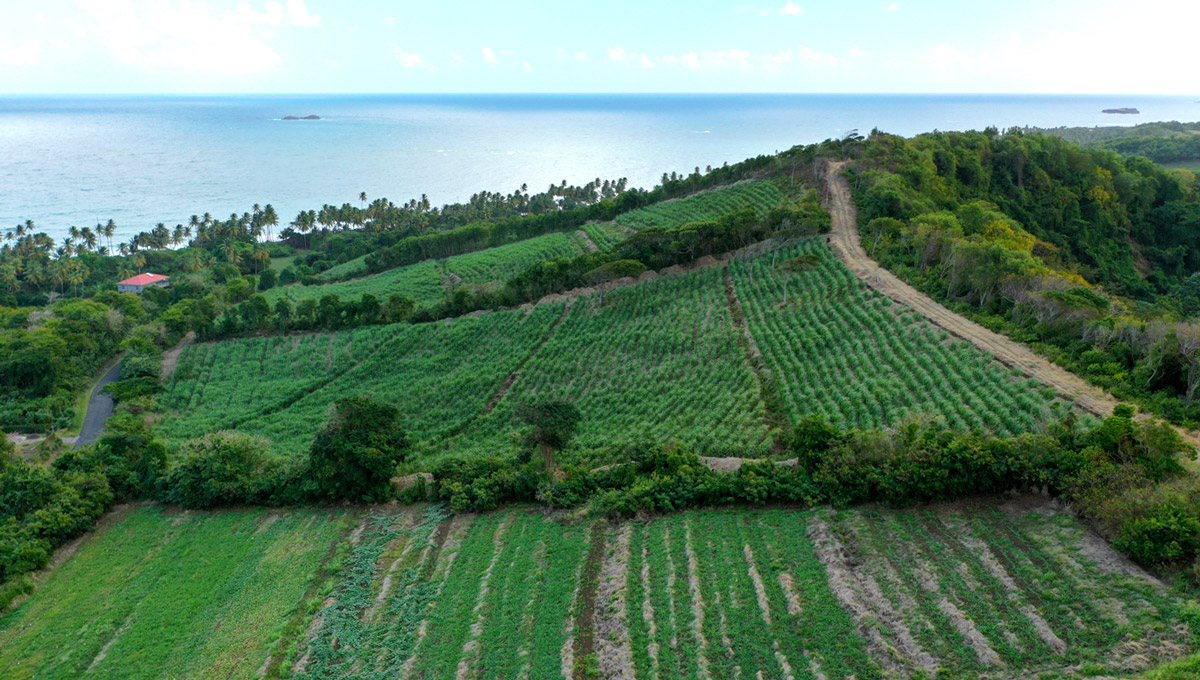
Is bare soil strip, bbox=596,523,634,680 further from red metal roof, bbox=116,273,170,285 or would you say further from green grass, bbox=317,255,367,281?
red metal roof, bbox=116,273,170,285

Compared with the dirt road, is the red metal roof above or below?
below

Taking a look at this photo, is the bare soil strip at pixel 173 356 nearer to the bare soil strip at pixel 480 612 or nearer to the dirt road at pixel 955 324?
the bare soil strip at pixel 480 612

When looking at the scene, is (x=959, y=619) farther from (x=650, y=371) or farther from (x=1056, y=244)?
(x=1056, y=244)

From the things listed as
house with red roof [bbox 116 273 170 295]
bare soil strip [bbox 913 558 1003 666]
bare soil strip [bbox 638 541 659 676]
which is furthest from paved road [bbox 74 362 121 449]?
bare soil strip [bbox 913 558 1003 666]

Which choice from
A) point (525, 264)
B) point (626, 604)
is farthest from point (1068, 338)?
point (525, 264)

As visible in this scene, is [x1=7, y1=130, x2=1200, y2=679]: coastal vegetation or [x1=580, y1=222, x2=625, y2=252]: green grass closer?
[x1=7, y1=130, x2=1200, y2=679]: coastal vegetation

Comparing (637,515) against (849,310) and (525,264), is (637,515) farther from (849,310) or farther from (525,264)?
(525,264)
